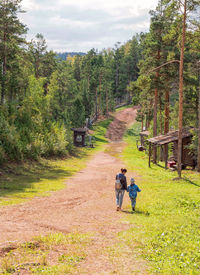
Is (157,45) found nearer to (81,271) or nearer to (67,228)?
(67,228)

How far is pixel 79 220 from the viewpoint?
1079cm

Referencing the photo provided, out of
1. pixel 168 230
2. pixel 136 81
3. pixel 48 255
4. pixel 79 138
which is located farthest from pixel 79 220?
pixel 79 138

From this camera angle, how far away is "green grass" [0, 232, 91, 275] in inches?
243

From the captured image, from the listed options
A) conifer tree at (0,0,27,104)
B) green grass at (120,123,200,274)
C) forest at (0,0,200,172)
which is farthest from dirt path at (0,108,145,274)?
conifer tree at (0,0,27,104)

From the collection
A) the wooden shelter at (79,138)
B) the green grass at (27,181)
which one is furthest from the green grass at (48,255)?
the wooden shelter at (79,138)

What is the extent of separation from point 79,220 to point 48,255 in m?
3.74

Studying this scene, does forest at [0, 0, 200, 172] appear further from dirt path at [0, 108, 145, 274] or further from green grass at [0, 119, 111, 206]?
dirt path at [0, 108, 145, 274]

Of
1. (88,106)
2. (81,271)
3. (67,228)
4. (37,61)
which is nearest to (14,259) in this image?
(81,271)

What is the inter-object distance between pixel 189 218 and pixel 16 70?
2781 cm

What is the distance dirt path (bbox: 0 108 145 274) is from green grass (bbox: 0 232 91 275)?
0.31 m

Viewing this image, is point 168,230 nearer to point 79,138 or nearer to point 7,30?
point 7,30

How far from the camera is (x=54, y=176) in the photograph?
73.2 ft

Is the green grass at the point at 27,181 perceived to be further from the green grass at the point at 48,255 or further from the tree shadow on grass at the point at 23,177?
the green grass at the point at 48,255

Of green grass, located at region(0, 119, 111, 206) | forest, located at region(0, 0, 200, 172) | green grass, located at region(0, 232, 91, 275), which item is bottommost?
green grass, located at region(0, 119, 111, 206)
